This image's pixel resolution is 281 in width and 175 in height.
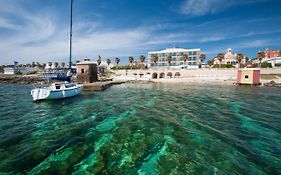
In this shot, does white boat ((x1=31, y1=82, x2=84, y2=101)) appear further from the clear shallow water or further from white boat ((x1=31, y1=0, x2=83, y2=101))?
the clear shallow water

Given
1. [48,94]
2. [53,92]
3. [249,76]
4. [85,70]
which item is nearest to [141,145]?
[53,92]

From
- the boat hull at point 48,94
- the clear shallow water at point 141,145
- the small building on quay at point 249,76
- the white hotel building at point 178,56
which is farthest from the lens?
the white hotel building at point 178,56

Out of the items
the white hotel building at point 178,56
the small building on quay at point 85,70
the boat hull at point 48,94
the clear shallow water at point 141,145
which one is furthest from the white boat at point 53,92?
the white hotel building at point 178,56

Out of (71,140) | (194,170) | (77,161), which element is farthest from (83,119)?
(194,170)

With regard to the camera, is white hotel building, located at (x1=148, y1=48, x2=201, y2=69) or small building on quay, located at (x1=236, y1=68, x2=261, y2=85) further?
white hotel building, located at (x1=148, y1=48, x2=201, y2=69)

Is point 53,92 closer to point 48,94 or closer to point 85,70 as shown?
point 48,94

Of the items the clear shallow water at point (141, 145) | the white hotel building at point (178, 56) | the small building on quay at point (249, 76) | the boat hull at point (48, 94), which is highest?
the white hotel building at point (178, 56)

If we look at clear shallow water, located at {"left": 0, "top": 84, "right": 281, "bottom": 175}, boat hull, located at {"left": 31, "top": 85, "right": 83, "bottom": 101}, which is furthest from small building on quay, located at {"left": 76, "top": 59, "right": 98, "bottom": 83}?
clear shallow water, located at {"left": 0, "top": 84, "right": 281, "bottom": 175}

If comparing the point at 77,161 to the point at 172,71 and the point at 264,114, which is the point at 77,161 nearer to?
the point at 264,114


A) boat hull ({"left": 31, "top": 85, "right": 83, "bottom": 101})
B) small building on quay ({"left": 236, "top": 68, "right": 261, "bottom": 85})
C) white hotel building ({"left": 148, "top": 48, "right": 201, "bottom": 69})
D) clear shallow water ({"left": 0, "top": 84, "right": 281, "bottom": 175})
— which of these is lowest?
clear shallow water ({"left": 0, "top": 84, "right": 281, "bottom": 175})

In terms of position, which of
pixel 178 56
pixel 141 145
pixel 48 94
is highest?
pixel 178 56

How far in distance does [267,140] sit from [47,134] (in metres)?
16.1

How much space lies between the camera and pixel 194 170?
830cm

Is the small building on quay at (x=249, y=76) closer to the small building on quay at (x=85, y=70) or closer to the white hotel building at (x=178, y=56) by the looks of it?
the small building on quay at (x=85, y=70)
